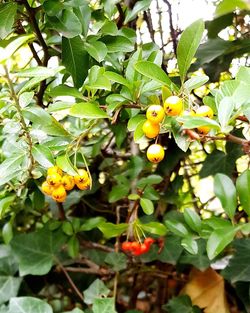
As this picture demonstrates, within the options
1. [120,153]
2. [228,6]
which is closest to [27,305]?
[120,153]

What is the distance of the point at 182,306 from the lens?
3.36 ft

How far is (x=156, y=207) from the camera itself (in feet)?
3.92

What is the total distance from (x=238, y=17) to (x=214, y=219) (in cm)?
57

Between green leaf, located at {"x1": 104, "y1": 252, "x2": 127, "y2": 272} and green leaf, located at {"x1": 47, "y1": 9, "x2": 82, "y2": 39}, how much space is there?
56cm

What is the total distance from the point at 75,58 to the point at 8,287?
2.21 feet

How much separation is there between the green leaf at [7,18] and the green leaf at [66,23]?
0.06m

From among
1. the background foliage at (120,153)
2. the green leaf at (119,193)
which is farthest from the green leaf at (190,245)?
the green leaf at (119,193)

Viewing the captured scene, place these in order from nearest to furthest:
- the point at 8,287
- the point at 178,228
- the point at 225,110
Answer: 1. the point at 225,110
2. the point at 178,228
3. the point at 8,287

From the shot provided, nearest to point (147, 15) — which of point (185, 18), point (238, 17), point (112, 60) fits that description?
point (185, 18)

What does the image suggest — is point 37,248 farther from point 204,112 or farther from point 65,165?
point 204,112

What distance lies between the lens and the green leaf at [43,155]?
0.65m

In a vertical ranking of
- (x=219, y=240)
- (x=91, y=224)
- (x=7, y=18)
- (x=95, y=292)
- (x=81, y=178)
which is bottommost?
(x=95, y=292)

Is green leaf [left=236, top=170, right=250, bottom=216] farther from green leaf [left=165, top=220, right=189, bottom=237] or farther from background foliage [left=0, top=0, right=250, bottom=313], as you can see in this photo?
green leaf [left=165, top=220, right=189, bottom=237]

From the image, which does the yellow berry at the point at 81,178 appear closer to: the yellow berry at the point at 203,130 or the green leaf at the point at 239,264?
the yellow berry at the point at 203,130
